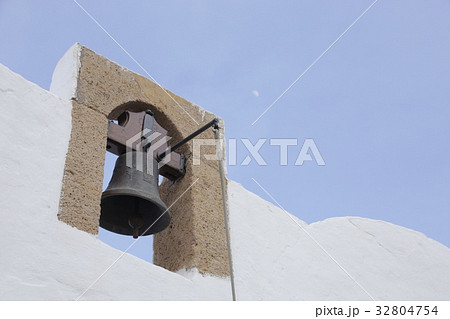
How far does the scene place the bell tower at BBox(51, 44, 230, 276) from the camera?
143 inches

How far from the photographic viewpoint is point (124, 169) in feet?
13.1

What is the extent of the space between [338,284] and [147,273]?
1.50 m

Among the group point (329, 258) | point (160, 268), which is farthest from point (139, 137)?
point (329, 258)

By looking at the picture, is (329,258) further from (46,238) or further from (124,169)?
(46,238)

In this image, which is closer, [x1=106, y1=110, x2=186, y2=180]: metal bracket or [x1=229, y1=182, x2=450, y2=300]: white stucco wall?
[x1=106, y1=110, x2=186, y2=180]: metal bracket

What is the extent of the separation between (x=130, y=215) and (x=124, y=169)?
28 centimetres

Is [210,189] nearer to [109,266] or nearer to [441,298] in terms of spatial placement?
[109,266]

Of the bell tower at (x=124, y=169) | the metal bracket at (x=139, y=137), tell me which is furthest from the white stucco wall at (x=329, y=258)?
the metal bracket at (x=139, y=137)

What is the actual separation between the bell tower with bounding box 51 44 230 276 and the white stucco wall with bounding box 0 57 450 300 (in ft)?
0.22

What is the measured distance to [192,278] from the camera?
375 cm

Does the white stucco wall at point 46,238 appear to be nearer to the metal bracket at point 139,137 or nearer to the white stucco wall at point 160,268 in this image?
the white stucco wall at point 160,268

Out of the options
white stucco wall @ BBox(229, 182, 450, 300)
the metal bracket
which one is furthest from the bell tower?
white stucco wall @ BBox(229, 182, 450, 300)

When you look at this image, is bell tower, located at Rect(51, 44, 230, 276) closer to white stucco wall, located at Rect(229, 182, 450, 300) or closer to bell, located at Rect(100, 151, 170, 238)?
bell, located at Rect(100, 151, 170, 238)
